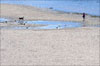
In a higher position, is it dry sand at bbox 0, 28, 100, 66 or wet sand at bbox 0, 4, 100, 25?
wet sand at bbox 0, 4, 100, 25

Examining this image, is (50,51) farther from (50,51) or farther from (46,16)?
(46,16)

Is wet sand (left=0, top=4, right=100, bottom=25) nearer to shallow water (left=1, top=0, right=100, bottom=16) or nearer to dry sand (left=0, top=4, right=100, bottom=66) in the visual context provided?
shallow water (left=1, top=0, right=100, bottom=16)

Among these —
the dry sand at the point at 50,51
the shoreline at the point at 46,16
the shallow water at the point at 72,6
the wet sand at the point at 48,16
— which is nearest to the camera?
the dry sand at the point at 50,51

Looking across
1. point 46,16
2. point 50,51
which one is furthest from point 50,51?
point 46,16

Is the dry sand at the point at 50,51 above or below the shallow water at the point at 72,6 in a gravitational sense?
below

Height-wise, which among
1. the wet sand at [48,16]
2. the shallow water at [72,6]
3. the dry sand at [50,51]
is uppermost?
the shallow water at [72,6]

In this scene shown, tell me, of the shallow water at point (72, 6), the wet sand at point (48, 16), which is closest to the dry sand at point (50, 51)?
the wet sand at point (48, 16)

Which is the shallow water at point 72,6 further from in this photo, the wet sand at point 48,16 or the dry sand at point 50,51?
the dry sand at point 50,51

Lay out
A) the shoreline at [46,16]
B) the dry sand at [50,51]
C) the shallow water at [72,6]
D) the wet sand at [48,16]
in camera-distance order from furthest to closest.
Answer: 1. the shallow water at [72,6]
2. the shoreline at [46,16]
3. the wet sand at [48,16]
4. the dry sand at [50,51]

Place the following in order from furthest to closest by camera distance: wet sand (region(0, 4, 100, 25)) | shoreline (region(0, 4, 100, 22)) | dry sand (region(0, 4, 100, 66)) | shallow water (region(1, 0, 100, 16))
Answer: shallow water (region(1, 0, 100, 16))
shoreline (region(0, 4, 100, 22))
wet sand (region(0, 4, 100, 25))
dry sand (region(0, 4, 100, 66))

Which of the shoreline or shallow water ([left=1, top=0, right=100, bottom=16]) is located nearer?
the shoreline

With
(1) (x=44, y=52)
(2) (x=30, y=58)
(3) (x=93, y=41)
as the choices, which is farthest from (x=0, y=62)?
(3) (x=93, y=41)

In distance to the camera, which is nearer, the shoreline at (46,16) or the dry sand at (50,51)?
the dry sand at (50,51)

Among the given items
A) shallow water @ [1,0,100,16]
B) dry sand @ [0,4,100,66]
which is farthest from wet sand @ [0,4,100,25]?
dry sand @ [0,4,100,66]
